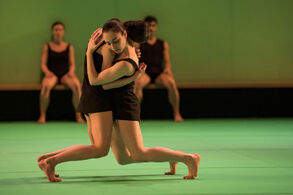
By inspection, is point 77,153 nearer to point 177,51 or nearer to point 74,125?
point 74,125

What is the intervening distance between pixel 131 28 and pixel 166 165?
1.41 meters

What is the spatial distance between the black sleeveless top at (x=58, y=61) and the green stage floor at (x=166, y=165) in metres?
1.67

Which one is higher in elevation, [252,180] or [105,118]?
[105,118]

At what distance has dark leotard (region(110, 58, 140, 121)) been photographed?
12.4 ft

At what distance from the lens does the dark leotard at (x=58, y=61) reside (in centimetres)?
959

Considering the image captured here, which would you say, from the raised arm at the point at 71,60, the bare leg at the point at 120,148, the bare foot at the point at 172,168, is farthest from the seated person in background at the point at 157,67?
the bare leg at the point at 120,148

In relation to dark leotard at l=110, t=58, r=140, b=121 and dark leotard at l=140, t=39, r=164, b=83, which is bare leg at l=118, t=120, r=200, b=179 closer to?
dark leotard at l=110, t=58, r=140, b=121

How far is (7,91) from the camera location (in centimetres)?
975

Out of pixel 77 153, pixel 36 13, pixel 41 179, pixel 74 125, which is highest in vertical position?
pixel 36 13

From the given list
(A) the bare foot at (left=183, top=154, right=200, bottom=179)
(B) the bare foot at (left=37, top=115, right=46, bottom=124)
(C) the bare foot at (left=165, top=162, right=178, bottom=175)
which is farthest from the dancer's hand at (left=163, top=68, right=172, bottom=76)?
(A) the bare foot at (left=183, top=154, right=200, bottom=179)

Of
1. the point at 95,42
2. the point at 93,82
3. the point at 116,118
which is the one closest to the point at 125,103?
the point at 116,118

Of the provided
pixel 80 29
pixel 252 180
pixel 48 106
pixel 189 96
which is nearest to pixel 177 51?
pixel 189 96

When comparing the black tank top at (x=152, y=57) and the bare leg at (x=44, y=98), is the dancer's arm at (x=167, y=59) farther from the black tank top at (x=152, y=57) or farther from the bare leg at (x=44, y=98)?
the bare leg at (x=44, y=98)

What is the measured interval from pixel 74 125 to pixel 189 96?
250 cm
